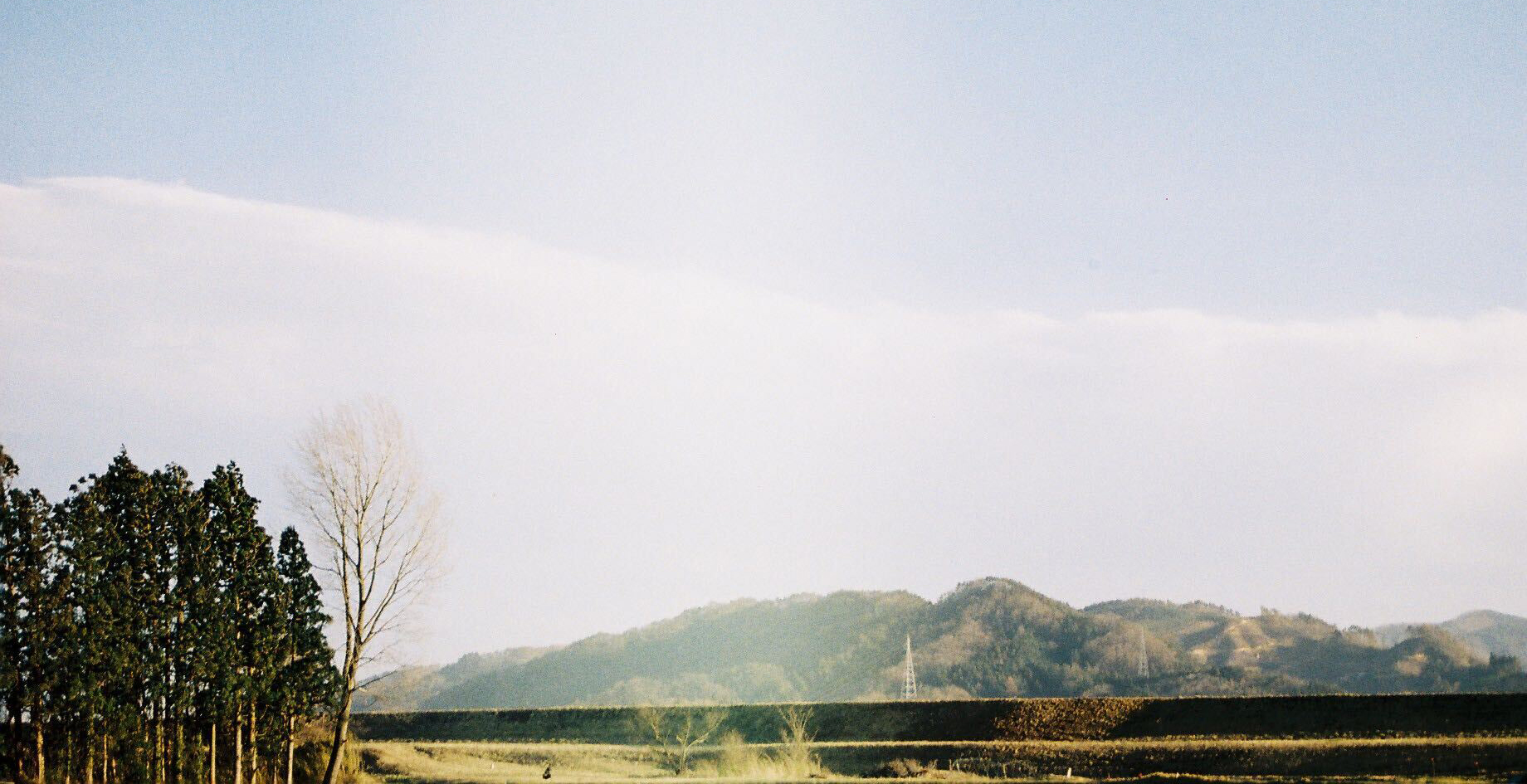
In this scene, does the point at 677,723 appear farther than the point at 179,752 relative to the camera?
Yes

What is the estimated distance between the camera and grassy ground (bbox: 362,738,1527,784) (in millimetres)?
47906

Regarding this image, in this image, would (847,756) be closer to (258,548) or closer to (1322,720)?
(1322,720)

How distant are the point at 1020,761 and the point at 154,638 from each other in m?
38.8

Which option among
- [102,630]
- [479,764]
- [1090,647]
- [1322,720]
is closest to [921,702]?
[1322,720]

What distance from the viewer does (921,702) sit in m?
84.1

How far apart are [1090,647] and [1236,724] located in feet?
353

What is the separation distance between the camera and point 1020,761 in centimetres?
5919

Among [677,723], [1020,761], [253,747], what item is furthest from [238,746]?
[677,723]

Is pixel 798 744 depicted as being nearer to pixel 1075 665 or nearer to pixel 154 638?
pixel 154 638

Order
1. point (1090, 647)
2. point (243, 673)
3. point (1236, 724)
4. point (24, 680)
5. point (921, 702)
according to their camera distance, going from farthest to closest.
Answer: point (1090, 647) < point (921, 702) < point (1236, 724) < point (243, 673) < point (24, 680)

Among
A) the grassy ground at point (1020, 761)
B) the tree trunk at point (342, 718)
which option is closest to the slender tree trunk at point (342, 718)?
the tree trunk at point (342, 718)

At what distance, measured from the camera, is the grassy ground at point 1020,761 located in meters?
47.9

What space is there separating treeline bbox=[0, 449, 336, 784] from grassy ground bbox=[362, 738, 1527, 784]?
8.91 metres

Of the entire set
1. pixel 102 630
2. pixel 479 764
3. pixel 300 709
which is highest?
pixel 102 630
